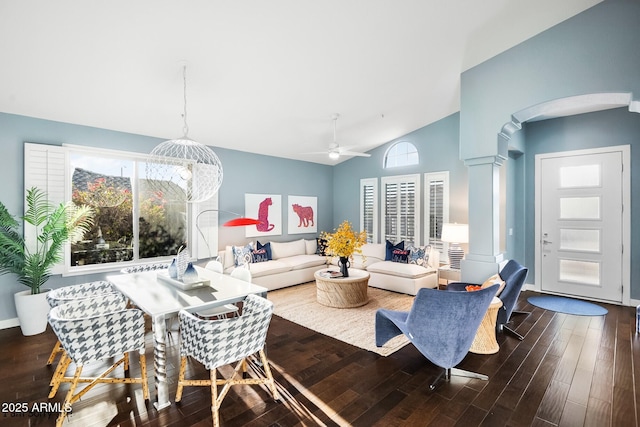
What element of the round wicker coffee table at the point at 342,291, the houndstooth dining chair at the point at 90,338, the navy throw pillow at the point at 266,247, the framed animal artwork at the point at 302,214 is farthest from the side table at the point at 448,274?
the houndstooth dining chair at the point at 90,338

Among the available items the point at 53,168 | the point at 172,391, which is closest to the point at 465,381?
the point at 172,391

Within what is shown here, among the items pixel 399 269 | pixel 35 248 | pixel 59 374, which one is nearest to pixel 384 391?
pixel 59 374

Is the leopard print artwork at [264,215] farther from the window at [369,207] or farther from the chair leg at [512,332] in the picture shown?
the chair leg at [512,332]

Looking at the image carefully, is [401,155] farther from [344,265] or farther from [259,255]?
[259,255]

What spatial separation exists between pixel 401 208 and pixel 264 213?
2.83 m

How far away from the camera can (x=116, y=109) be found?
12.6ft

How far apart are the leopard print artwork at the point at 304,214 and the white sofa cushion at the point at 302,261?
937 millimetres

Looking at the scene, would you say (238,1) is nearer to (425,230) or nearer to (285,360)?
(285,360)

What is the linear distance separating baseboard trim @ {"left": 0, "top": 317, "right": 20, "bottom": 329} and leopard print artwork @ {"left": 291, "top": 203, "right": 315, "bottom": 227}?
15.0 feet

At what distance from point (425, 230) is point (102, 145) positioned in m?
5.53

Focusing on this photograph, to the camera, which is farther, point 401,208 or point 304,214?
point 304,214

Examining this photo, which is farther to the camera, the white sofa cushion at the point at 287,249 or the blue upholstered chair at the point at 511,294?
the white sofa cushion at the point at 287,249

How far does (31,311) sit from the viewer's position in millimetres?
3459

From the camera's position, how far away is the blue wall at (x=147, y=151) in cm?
365
